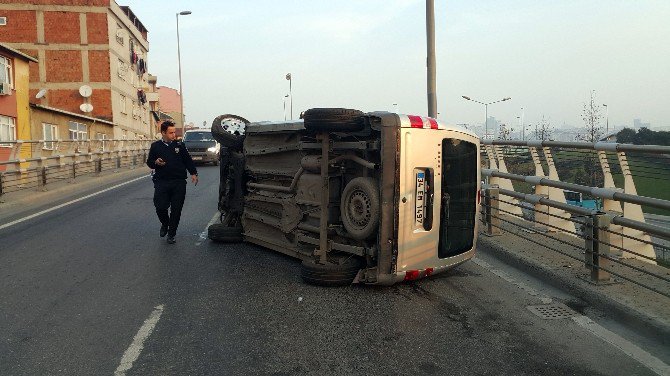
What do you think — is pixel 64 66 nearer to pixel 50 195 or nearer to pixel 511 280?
pixel 50 195

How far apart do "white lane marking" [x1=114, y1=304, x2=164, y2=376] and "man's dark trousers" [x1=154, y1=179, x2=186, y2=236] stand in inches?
131

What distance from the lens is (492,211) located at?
27.3 ft

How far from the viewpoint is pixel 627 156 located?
6.13m

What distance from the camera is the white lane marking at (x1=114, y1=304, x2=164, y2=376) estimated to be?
3.84m

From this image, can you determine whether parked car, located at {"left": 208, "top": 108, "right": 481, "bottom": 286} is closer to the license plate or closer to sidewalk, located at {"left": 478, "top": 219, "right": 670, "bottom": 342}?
the license plate

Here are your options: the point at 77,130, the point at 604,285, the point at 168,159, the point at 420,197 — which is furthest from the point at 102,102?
the point at 604,285

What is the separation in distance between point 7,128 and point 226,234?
26.3 meters

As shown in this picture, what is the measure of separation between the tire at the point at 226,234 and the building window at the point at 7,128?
80.7 feet

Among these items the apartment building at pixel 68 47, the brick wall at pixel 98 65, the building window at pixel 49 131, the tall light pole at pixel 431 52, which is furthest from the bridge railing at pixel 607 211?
the brick wall at pixel 98 65

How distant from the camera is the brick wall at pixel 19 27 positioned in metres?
44.2

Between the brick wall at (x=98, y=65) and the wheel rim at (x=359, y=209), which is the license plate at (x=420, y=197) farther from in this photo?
the brick wall at (x=98, y=65)

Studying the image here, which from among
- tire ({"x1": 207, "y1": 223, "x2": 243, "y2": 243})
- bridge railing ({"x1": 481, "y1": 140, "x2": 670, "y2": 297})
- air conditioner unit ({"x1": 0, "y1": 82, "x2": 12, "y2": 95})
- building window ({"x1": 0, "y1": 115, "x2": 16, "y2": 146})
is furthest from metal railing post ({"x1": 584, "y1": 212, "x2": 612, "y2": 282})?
air conditioner unit ({"x1": 0, "y1": 82, "x2": 12, "y2": 95})

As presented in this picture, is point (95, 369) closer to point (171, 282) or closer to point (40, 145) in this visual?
point (171, 282)

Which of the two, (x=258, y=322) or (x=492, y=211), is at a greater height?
(x=492, y=211)
